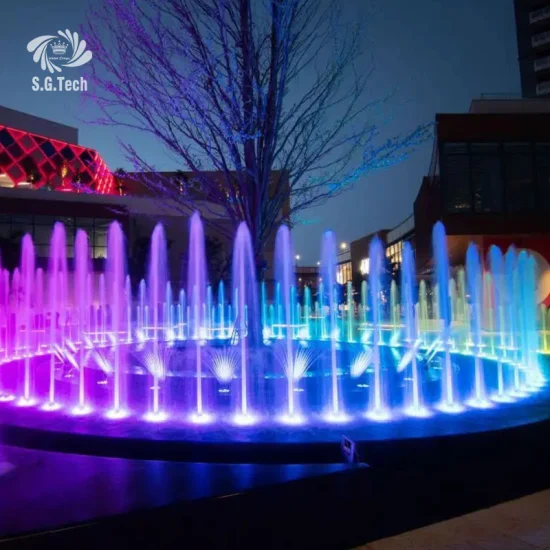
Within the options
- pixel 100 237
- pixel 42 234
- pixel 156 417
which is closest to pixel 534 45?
pixel 100 237

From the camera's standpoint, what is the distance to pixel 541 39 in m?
47.1

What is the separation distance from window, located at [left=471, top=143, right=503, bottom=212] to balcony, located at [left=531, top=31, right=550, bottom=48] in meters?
28.2

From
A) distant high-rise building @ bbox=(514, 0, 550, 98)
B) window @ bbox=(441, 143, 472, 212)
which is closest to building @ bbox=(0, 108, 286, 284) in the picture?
window @ bbox=(441, 143, 472, 212)

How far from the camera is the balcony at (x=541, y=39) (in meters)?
46.8

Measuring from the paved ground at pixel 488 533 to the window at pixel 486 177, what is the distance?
83.3 feet

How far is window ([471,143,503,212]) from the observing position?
2688 cm

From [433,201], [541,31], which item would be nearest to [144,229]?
[433,201]

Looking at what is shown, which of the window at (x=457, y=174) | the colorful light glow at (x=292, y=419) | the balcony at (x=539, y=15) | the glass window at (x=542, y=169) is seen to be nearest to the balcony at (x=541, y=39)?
the balcony at (x=539, y=15)

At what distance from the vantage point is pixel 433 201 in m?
31.5

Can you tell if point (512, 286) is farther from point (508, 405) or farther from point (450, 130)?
point (450, 130)

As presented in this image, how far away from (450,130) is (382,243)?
3670 cm

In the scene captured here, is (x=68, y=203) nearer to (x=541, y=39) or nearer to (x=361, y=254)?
(x=361, y=254)

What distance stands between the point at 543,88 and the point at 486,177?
89.4 ft

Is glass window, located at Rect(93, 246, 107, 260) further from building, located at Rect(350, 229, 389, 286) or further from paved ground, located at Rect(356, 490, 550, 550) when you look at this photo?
paved ground, located at Rect(356, 490, 550, 550)
